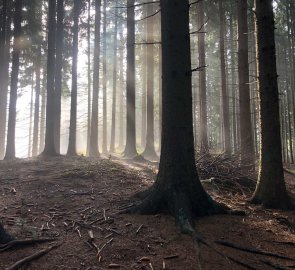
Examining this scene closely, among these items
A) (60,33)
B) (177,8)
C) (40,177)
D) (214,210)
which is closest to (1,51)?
(60,33)

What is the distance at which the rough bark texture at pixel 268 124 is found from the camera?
7562 millimetres

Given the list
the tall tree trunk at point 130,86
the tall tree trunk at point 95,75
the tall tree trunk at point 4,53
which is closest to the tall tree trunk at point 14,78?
the tall tree trunk at point 4,53

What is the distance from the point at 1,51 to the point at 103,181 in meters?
16.0

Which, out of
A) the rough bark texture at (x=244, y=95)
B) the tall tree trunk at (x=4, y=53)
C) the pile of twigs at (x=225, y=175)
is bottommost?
the pile of twigs at (x=225, y=175)

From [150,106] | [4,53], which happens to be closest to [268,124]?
[150,106]

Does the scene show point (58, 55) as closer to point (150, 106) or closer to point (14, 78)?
point (14, 78)

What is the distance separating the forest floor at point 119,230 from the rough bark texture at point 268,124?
516 millimetres

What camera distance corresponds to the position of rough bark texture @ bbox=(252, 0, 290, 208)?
7.56 metres

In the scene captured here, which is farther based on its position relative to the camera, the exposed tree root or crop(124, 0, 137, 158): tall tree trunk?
crop(124, 0, 137, 158): tall tree trunk

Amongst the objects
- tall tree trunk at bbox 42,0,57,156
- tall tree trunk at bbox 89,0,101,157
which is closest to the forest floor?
tall tree trunk at bbox 42,0,57,156

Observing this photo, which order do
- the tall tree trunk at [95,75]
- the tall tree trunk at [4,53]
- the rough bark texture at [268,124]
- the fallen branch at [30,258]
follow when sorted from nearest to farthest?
the fallen branch at [30,258]
the rough bark texture at [268,124]
the tall tree trunk at [4,53]
the tall tree trunk at [95,75]

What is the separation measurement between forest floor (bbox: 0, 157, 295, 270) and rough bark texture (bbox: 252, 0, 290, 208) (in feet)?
1.69

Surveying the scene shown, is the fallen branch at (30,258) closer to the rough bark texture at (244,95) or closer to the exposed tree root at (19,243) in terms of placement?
the exposed tree root at (19,243)

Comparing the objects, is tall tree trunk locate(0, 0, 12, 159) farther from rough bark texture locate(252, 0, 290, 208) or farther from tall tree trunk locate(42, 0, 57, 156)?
rough bark texture locate(252, 0, 290, 208)
